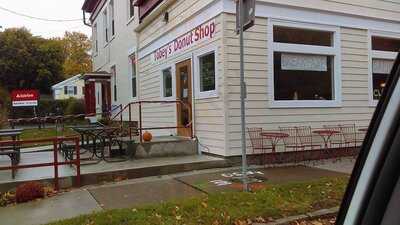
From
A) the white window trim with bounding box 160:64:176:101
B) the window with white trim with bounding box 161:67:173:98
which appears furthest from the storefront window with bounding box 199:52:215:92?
the window with white trim with bounding box 161:67:173:98

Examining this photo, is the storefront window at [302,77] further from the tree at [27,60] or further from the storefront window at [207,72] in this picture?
the tree at [27,60]

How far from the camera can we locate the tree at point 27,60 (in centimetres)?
5669

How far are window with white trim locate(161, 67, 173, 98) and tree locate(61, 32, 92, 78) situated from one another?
158 feet

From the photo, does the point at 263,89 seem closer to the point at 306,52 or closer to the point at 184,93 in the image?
the point at 306,52

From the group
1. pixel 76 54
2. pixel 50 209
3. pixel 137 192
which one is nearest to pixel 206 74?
pixel 137 192

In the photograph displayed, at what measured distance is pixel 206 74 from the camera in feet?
36.2

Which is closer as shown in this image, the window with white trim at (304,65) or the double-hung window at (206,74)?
the double-hung window at (206,74)

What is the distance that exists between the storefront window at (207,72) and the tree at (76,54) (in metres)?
51.4

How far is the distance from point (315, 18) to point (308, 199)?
578cm

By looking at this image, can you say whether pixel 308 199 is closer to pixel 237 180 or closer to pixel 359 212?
pixel 237 180

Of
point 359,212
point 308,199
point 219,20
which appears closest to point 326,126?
point 219,20

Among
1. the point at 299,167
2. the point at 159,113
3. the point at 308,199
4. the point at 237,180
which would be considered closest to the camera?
the point at 308,199

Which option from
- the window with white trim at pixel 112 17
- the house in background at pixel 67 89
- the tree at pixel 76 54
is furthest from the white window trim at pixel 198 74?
the house in background at pixel 67 89

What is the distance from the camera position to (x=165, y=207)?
6.29m
